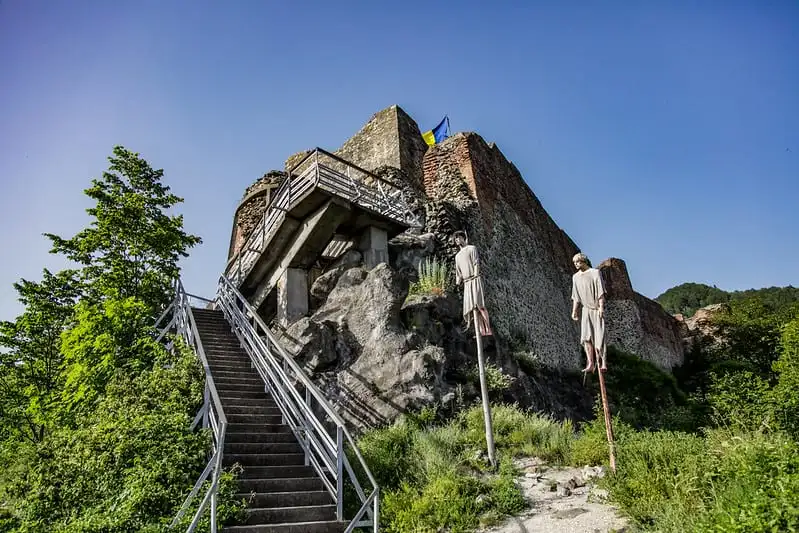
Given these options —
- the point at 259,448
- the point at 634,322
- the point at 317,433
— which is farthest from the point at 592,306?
the point at 634,322

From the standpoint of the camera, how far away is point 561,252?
2478cm

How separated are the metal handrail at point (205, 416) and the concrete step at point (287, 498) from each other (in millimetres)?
456

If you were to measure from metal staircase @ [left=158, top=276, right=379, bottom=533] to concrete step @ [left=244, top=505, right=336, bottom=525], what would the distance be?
1cm

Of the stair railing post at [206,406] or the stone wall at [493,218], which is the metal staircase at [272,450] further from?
the stone wall at [493,218]

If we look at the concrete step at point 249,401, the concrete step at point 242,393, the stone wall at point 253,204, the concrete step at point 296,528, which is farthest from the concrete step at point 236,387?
the stone wall at point 253,204

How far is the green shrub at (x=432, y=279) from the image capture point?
12.1 metres

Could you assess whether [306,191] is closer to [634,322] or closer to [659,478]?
[659,478]

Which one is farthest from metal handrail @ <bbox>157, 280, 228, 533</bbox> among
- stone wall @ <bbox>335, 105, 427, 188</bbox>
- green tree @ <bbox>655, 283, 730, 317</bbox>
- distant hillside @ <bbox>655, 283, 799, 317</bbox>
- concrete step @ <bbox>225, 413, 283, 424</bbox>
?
green tree @ <bbox>655, 283, 730, 317</bbox>

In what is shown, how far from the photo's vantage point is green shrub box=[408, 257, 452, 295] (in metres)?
12.1

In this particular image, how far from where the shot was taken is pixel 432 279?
40.9ft

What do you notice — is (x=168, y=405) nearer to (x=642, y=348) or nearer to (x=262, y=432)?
(x=262, y=432)

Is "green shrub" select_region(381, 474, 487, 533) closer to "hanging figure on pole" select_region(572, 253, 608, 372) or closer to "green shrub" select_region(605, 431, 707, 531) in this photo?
"green shrub" select_region(605, 431, 707, 531)

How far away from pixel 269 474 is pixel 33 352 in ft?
25.1

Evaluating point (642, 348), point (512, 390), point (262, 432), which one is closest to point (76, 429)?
point (262, 432)
